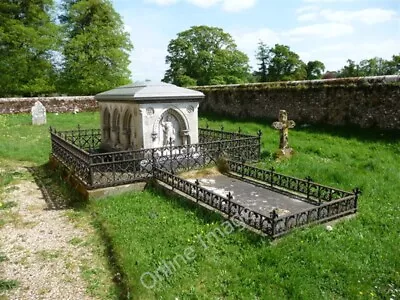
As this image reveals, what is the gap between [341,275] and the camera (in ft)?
19.9

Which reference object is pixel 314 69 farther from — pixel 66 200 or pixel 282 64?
pixel 66 200

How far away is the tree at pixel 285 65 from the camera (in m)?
49.2

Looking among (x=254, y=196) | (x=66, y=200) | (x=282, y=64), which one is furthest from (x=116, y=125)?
(x=282, y=64)

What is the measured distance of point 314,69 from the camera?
54719mm

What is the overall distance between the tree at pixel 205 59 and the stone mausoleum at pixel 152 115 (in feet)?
98.0

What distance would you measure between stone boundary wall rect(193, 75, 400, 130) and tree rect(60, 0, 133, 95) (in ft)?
51.0

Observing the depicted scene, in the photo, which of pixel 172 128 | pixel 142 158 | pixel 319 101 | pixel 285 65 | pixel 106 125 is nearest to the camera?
pixel 142 158

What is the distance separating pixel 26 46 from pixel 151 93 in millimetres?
27000

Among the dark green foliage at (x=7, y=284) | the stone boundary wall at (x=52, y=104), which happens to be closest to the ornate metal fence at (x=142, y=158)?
the dark green foliage at (x=7, y=284)

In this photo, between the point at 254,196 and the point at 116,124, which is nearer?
the point at 254,196

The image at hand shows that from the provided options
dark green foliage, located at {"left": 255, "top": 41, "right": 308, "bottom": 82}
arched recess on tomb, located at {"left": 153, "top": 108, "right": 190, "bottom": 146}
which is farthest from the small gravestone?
dark green foliage, located at {"left": 255, "top": 41, "right": 308, "bottom": 82}

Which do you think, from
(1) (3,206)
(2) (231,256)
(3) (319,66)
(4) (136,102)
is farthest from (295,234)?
(3) (319,66)

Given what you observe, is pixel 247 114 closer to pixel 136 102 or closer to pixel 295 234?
pixel 136 102

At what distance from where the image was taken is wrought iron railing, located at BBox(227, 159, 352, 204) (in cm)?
861
